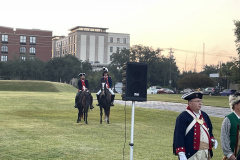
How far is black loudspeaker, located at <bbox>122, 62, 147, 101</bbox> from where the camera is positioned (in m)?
9.10

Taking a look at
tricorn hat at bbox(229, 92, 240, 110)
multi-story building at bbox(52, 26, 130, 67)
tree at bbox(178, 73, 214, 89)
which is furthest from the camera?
multi-story building at bbox(52, 26, 130, 67)

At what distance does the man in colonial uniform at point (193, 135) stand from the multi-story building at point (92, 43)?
130 metres

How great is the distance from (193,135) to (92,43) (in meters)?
140

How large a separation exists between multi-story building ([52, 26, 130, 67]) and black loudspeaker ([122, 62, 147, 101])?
127474 millimetres

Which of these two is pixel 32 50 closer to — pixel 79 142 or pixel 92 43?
pixel 92 43

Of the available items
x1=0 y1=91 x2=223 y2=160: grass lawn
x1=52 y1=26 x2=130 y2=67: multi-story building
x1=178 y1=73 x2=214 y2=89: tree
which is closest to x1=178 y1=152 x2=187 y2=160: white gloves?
x1=0 y1=91 x2=223 y2=160: grass lawn

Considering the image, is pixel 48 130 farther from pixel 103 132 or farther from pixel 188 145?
pixel 188 145

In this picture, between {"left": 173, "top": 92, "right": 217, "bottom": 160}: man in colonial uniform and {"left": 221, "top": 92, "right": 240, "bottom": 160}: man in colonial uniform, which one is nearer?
{"left": 173, "top": 92, "right": 217, "bottom": 160}: man in colonial uniform

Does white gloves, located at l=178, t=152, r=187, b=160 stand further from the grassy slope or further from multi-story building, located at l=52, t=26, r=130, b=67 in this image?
multi-story building, located at l=52, t=26, r=130, b=67

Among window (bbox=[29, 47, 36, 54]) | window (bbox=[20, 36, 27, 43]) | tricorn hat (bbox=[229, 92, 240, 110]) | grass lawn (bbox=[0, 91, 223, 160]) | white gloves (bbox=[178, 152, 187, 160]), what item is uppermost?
window (bbox=[20, 36, 27, 43])

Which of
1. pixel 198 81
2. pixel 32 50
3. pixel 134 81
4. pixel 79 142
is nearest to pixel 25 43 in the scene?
pixel 32 50

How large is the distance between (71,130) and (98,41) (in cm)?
13186

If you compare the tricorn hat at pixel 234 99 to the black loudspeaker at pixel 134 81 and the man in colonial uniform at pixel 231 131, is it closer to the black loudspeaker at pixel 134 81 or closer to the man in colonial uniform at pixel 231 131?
the man in colonial uniform at pixel 231 131

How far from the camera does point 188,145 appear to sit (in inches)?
245
